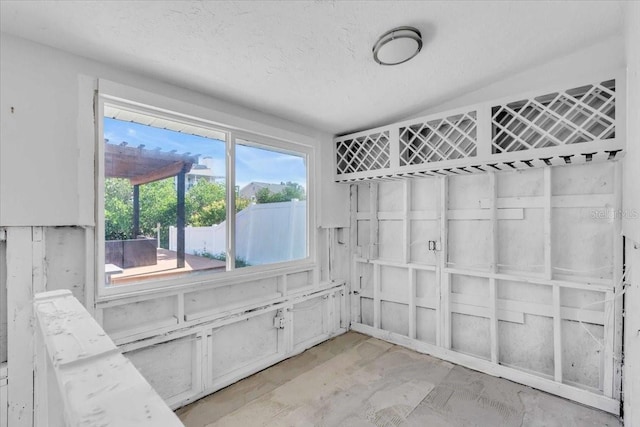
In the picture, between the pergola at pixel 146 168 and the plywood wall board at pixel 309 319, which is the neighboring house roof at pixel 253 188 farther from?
the plywood wall board at pixel 309 319

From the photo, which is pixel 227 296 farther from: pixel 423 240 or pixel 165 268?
pixel 423 240

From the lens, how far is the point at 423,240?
2896 mm

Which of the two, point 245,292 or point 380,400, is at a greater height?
point 245,292

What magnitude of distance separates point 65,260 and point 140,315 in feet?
1.78

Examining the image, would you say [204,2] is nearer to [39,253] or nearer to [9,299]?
[39,253]

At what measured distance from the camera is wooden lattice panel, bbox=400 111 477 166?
235 cm

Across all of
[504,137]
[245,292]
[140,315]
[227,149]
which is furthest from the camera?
[245,292]

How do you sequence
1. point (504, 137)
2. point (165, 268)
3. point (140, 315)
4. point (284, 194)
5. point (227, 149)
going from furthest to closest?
point (284, 194) → point (227, 149) → point (504, 137) → point (165, 268) → point (140, 315)

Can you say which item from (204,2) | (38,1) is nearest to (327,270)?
(204,2)

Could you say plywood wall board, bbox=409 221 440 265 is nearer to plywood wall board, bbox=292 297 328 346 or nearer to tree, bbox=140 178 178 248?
plywood wall board, bbox=292 297 328 346

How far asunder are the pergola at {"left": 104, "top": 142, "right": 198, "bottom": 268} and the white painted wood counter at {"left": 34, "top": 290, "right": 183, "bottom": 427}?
1.22 m

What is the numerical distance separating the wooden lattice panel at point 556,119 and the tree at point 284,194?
1696 mm

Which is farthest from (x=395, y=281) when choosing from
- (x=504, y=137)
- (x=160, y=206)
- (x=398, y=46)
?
(x=160, y=206)

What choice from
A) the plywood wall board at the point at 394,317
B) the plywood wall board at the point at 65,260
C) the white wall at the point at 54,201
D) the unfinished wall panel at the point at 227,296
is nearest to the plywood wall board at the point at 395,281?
the plywood wall board at the point at 394,317
